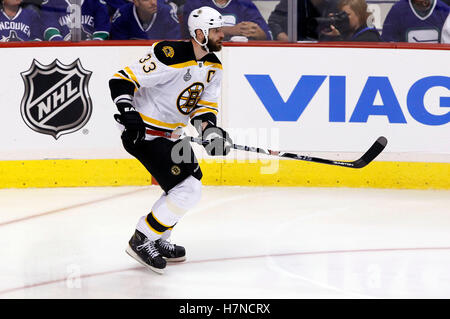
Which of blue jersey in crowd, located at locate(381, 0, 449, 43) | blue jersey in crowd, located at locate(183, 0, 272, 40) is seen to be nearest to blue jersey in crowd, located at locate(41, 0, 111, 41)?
blue jersey in crowd, located at locate(183, 0, 272, 40)

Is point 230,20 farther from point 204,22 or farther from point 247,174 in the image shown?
point 204,22

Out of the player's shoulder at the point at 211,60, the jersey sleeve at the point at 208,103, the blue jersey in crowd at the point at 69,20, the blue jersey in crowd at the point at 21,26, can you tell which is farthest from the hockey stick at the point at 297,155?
the blue jersey in crowd at the point at 21,26

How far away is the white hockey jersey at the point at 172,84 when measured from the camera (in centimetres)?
388

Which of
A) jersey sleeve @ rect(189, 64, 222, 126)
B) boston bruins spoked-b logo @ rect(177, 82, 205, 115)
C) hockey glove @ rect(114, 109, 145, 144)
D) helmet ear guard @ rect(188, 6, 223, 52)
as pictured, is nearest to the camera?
hockey glove @ rect(114, 109, 145, 144)

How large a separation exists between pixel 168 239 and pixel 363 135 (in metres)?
1.97

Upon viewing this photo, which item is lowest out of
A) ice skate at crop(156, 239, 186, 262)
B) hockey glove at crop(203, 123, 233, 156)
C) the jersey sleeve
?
ice skate at crop(156, 239, 186, 262)

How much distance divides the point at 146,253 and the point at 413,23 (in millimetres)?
2898

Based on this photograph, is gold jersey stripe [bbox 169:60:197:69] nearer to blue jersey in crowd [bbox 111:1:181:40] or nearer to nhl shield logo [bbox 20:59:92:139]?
blue jersey in crowd [bbox 111:1:181:40]

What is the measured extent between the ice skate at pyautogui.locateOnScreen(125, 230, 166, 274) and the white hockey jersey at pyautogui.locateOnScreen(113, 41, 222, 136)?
543 mm

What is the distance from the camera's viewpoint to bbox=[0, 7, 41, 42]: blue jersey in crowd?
228 inches

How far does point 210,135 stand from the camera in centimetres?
403

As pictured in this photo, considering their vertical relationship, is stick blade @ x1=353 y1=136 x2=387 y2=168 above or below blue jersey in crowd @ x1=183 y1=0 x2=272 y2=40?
below

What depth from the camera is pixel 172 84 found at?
3.95 m

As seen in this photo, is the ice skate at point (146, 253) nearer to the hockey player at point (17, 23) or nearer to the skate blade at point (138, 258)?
the skate blade at point (138, 258)
